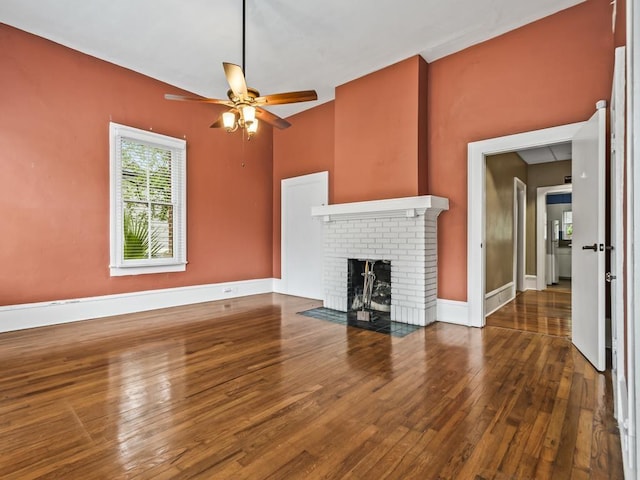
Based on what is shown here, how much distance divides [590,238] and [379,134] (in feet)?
8.77

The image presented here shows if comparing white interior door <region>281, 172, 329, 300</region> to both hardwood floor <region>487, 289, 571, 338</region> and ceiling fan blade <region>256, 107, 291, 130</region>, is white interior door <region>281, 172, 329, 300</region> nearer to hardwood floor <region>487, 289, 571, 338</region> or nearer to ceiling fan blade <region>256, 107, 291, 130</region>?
ceiling fan blade <region>256, 107, 291, 130</region>

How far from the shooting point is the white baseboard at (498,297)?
474 centimetres

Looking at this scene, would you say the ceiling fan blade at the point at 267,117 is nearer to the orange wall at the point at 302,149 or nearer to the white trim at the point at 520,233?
the orange wall at the point at 302,149

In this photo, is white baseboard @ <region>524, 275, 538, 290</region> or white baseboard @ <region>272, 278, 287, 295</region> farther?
white baseboard @ <region>524, 275, 538, 290</region>

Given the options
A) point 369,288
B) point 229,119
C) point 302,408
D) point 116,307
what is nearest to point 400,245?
point 369,288

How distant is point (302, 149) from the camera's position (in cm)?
607

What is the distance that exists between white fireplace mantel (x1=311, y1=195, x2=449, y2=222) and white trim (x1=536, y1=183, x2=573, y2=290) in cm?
415

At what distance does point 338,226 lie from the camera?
4887 mm

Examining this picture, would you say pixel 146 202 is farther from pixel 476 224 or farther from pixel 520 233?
pixel 520 233

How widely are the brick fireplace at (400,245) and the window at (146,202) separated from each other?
237cm

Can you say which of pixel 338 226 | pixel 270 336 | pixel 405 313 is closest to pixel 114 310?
pixel 270 336

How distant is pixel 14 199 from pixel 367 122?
4.31 meters

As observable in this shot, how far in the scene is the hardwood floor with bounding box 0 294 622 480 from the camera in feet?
5.13

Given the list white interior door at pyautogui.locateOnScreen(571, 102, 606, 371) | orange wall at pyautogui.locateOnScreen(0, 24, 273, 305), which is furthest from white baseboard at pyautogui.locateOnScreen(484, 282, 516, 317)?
orange wall at pyautogui.locateOnScreen(0, 24, 273, 305)
